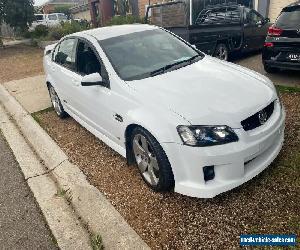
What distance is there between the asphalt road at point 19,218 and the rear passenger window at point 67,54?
6.10 feet

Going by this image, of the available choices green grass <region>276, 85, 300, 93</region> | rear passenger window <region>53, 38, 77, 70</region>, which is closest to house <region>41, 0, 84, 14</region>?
rear passenger window <region>53, 38, 77, 70</region>

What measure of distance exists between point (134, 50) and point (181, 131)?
178cm

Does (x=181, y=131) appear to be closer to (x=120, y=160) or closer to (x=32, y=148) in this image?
(x=120, y=160)

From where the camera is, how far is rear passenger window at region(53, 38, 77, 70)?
514cm

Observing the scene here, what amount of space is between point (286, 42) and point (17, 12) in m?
19.2

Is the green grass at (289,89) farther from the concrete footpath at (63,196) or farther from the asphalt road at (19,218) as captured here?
the asphalt road at (19,218)

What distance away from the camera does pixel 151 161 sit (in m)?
3.50

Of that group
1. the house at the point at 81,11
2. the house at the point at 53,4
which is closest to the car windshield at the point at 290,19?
the house at the point at 81,11

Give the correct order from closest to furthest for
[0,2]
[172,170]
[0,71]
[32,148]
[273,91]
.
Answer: [172,170] → [273,91] → [32,148] → [0,71] → [0,2]

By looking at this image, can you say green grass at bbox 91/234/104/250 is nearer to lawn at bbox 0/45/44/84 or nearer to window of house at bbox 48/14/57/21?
lawn at bbox 0/45/44/84

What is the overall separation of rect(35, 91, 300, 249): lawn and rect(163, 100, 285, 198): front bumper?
0.92 ft

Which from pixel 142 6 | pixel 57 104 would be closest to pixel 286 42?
pixel 57 104

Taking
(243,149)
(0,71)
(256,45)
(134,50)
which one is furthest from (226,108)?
(0,71)

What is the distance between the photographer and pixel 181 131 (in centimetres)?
307
